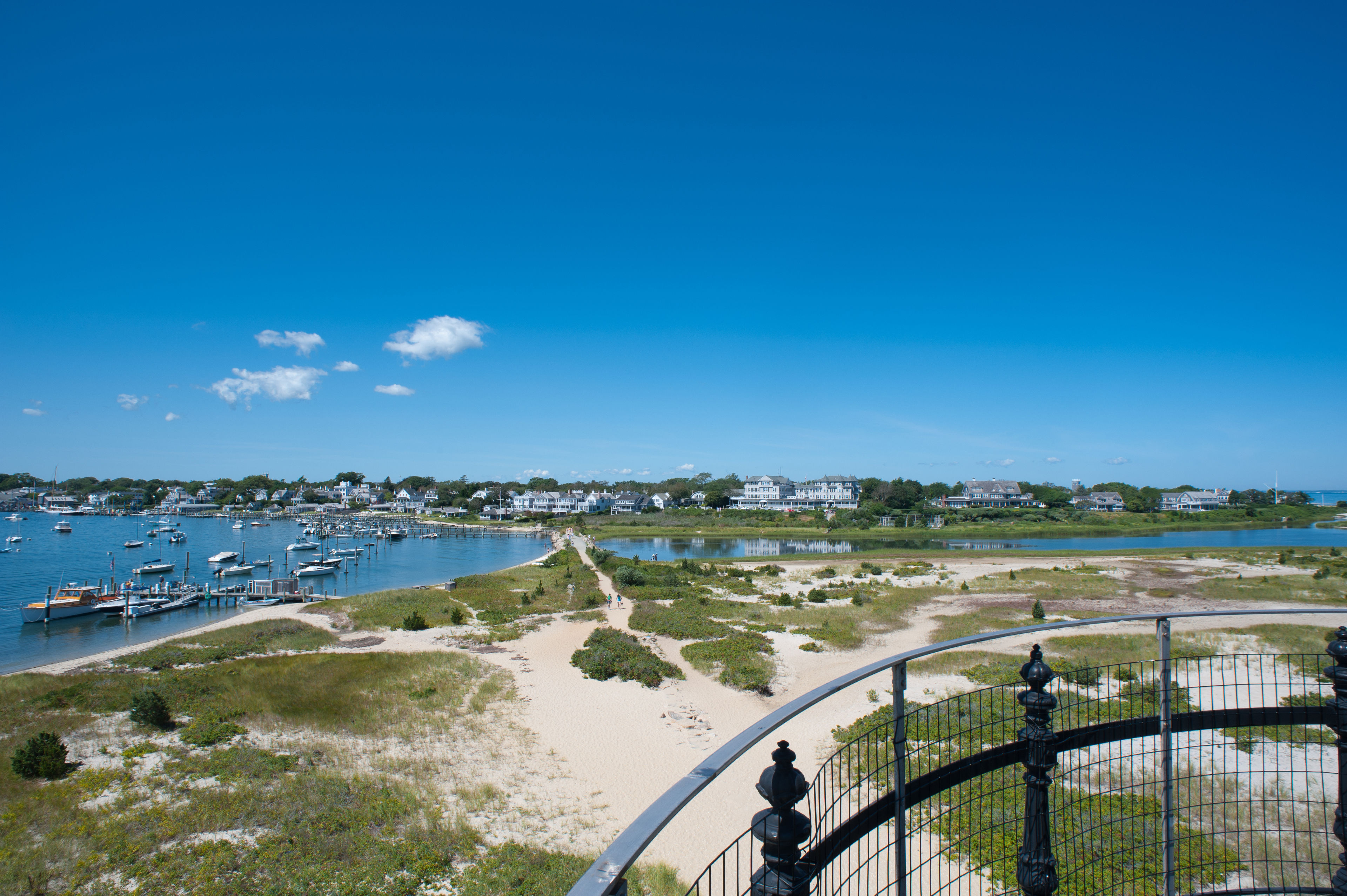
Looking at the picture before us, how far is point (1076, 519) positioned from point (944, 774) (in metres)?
114

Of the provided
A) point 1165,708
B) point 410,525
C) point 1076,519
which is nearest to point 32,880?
point 1165,708

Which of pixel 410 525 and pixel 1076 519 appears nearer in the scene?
pixel 1076 519

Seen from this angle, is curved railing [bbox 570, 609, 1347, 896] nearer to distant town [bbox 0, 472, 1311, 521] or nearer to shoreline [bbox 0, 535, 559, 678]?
shoreline [bbox 0, 535, 559, 678]

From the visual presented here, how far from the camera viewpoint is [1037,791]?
346 cm

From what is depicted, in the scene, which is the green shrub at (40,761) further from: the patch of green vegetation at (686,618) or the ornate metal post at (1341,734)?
the ornate metal post at (1341,734)

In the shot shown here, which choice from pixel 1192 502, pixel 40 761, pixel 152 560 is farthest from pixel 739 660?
pixel 1192 502

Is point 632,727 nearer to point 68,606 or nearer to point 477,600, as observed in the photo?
point 477,600

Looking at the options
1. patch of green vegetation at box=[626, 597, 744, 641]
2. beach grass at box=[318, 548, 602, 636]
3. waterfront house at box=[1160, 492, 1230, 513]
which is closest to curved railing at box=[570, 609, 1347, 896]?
patch of green vegetation at box=[626, 597, 744, 641]

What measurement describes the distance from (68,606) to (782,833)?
45.3 metres

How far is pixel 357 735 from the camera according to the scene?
1498 cm

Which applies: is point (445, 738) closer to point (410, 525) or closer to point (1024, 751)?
point (1024, 751)

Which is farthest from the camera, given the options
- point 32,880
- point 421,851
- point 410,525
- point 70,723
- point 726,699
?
point 410,525

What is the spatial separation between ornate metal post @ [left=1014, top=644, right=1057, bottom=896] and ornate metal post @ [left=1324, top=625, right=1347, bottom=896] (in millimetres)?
1808

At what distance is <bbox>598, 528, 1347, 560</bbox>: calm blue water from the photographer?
63.9m
